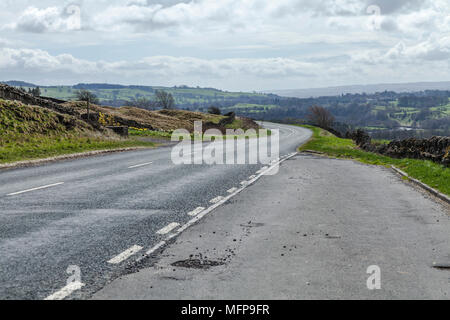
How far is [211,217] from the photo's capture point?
29.6 feet

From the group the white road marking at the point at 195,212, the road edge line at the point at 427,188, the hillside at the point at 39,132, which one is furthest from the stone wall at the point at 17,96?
the road edge line at the point at 427,188

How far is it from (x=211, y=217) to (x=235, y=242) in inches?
75.1

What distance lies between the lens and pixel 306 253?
21.6ft

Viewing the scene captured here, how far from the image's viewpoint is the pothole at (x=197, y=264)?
19.4 feet

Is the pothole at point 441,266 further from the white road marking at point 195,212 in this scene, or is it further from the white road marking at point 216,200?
the white road marking at point 216,200

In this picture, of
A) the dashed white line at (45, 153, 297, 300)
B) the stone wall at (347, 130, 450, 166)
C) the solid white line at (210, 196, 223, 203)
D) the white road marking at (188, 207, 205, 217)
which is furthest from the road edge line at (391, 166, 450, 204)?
the white road marking at (188, 207, 205, 217)

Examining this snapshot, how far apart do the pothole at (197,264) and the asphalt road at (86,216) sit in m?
0.45

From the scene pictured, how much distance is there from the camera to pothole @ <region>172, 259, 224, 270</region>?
5926 millimetres

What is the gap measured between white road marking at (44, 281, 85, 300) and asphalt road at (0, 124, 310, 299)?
0.16 ft

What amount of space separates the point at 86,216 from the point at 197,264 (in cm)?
358

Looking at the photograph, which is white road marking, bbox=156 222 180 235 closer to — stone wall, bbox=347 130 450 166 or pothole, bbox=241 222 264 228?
pothole, bbox=241 222 264 228

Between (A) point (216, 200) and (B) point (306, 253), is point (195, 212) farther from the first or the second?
(B) point (306, 253)

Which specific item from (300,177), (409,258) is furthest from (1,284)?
(300,177)
